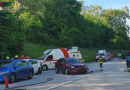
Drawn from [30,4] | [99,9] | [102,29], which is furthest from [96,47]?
[30,4]

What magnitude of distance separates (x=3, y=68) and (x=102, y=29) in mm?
80571

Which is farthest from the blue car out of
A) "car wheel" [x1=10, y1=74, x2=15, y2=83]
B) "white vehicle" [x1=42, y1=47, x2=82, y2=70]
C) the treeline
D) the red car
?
"white vehicle" [x1=42, y1=47, x2=82, y2=70]

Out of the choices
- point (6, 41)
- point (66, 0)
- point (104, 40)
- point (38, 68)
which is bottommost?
point (38, 68)

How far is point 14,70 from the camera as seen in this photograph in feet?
56.4

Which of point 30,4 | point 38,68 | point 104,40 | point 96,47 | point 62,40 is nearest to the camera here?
point 38,68

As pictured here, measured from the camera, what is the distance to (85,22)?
82.6 metres

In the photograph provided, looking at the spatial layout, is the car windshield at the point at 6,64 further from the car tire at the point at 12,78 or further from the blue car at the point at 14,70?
the car tire at the point at 12,78

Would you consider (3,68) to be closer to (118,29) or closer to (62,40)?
Result: (62,40)

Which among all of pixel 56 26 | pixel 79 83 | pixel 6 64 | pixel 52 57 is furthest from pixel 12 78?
pixel 56 26

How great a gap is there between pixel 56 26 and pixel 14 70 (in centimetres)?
4792

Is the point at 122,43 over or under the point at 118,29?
under

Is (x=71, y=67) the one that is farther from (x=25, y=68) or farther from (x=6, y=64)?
(x=6, y=64)

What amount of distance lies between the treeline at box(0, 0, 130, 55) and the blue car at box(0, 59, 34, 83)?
8.26m

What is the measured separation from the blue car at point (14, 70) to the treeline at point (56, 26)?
8257 mm
